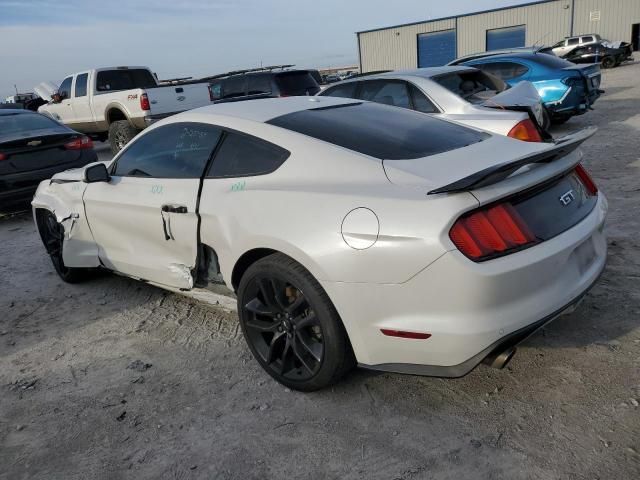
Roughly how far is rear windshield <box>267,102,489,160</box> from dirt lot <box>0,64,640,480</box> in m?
1.24

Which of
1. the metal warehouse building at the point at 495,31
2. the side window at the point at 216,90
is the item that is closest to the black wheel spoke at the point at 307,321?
the side window at the point at 216,90

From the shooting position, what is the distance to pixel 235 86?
11906mm

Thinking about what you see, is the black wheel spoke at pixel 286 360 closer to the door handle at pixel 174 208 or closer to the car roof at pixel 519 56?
the door handle at pixel 174 208

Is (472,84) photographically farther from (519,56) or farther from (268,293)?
(268,293)

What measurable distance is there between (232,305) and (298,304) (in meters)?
0.73

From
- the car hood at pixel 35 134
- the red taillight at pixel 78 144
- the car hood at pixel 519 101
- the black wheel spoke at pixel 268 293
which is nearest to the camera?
the black wheel spoke at pixel 268 293

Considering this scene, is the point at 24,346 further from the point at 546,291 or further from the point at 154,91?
the point at 154,91

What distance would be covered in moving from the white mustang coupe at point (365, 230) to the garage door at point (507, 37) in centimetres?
3852

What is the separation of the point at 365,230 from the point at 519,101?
4820 millimetres

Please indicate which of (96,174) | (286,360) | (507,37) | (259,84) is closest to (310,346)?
(286,360)

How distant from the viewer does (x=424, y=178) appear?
247 cm

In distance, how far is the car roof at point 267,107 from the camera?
10.7 feet

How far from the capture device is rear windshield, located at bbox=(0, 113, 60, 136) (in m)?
7.55

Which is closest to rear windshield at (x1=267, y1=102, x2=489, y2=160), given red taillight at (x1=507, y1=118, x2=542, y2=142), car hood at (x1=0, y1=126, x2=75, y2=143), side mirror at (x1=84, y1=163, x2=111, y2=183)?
side mirror at (x1=84, y1=163, x2=111, y2=183)
